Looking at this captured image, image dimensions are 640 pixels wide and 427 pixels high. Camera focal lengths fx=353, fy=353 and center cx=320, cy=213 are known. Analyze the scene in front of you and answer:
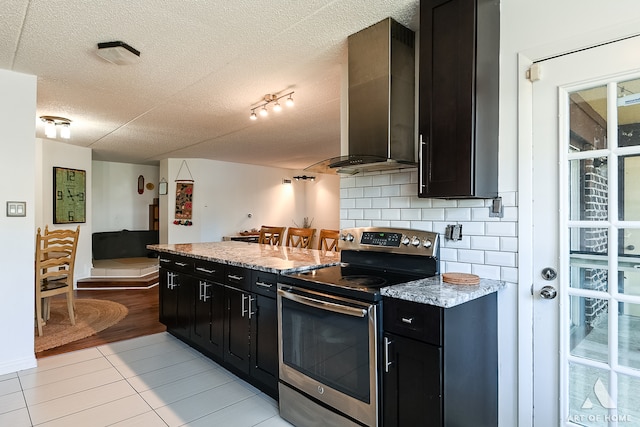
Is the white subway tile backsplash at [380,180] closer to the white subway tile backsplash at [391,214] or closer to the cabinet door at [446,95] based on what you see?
the white subway tile backsplash at [391,214]

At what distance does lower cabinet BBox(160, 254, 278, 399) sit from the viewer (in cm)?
229

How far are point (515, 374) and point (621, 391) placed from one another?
406mm

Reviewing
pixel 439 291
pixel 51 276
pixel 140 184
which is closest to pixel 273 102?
pixel 439 291

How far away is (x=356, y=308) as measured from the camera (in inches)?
65.9

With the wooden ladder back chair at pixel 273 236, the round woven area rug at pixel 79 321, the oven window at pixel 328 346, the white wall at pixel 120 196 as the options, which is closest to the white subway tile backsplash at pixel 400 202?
the oven window at pixel 328 346

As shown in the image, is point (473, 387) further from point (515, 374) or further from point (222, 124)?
point (222, 124)

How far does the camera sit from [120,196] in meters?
7.61

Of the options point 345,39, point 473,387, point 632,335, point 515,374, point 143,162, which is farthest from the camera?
point 143,162

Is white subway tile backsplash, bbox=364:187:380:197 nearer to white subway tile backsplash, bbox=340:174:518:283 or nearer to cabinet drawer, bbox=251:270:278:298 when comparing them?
white subway tile backsplash, bbox=340:174:518:283

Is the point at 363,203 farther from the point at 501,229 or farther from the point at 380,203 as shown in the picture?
the point at 501,229

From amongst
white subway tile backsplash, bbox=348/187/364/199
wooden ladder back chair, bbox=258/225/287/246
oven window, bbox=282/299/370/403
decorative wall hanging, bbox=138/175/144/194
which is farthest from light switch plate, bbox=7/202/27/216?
decorative wall hanging, bbox=138/175/144/194

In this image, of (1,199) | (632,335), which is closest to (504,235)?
(632,335)

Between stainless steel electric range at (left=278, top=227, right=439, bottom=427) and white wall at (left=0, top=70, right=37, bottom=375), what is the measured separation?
7.36 ft

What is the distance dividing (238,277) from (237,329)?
0.38m
